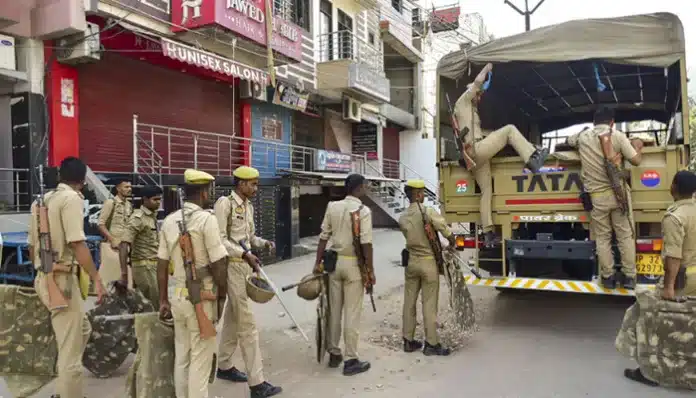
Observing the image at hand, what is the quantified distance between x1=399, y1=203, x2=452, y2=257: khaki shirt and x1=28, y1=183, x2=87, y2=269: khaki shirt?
2888 mm

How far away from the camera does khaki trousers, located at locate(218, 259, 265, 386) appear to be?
3.90 m

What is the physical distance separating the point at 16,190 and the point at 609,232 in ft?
28.7

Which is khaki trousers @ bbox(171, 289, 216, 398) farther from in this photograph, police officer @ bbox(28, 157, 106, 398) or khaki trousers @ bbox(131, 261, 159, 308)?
khaki trousers @ bbox(131, 261, 159, 308)

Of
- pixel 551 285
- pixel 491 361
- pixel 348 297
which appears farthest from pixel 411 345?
pixel 551 285

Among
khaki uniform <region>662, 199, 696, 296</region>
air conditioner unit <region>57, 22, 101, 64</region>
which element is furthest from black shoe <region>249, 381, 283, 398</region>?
air conditioner unit <region>57, 22, 101, 64</region>

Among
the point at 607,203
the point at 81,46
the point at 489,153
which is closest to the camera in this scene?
the point at 607,203

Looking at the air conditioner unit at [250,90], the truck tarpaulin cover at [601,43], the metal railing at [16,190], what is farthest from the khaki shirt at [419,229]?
the air conditioner unit at [250,90]

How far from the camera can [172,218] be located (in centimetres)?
333

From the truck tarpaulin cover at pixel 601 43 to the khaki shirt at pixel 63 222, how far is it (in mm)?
4399

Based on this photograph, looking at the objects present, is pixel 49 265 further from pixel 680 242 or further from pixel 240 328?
pixel 680 242

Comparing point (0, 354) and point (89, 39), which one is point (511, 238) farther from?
point (89, 39)

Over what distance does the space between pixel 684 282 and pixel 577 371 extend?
1.16 m

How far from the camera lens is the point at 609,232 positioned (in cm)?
489

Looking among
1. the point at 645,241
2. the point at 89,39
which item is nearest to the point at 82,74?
the point at 89,39
